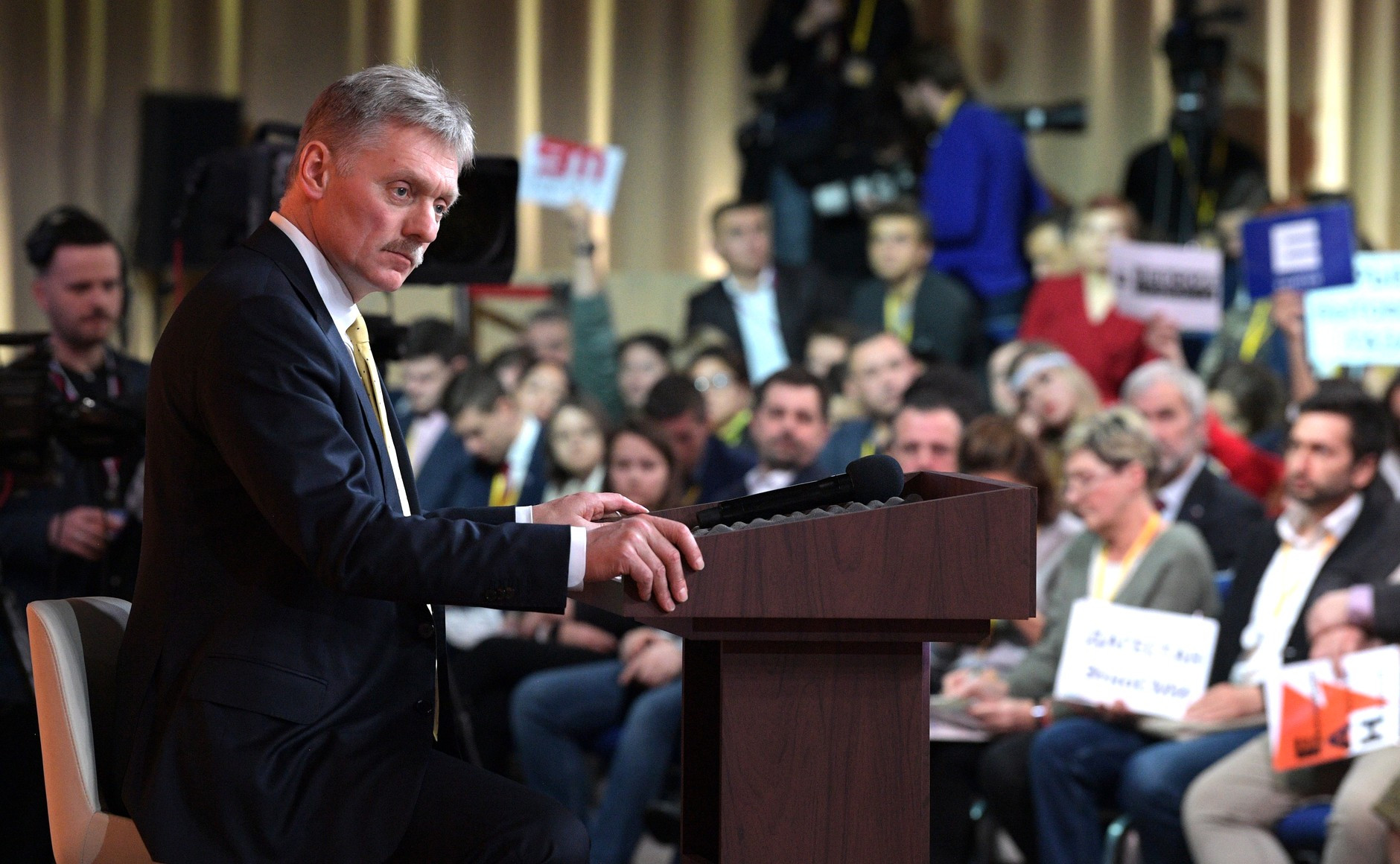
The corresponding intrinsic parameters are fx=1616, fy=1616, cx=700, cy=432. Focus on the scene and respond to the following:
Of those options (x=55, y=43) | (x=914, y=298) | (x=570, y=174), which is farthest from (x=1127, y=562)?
(x=55, y=43)

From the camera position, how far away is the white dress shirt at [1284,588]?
3.68m

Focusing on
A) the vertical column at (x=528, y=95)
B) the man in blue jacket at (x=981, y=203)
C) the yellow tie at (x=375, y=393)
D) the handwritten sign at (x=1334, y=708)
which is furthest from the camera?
the vertical column at (x=528, y=95)

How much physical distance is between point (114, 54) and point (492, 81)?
6.47ft

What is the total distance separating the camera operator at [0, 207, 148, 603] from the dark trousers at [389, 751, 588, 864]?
165 cm

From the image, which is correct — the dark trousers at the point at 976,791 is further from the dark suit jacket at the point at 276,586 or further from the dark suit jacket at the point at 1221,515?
the dark suit jacket at the point at 276,586

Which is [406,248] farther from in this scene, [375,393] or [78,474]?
[78,474]

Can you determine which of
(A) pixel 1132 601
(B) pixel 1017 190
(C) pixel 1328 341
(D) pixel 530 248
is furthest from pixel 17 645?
(D) pixel 530 248

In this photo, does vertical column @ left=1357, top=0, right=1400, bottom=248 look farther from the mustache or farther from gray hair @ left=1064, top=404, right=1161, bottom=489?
the mustache

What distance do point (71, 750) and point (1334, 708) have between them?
241 cm

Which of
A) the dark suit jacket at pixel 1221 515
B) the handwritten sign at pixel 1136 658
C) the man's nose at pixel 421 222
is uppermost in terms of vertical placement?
the man's nose at pixel 421 222

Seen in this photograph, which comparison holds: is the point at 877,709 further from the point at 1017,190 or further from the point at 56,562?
the point at 1017,190

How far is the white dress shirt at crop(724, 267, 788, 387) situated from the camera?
687cm

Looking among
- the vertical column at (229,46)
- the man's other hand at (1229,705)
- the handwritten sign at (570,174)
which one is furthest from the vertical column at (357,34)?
the man's other hand at (1229,705)

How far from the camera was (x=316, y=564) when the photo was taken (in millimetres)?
1723
